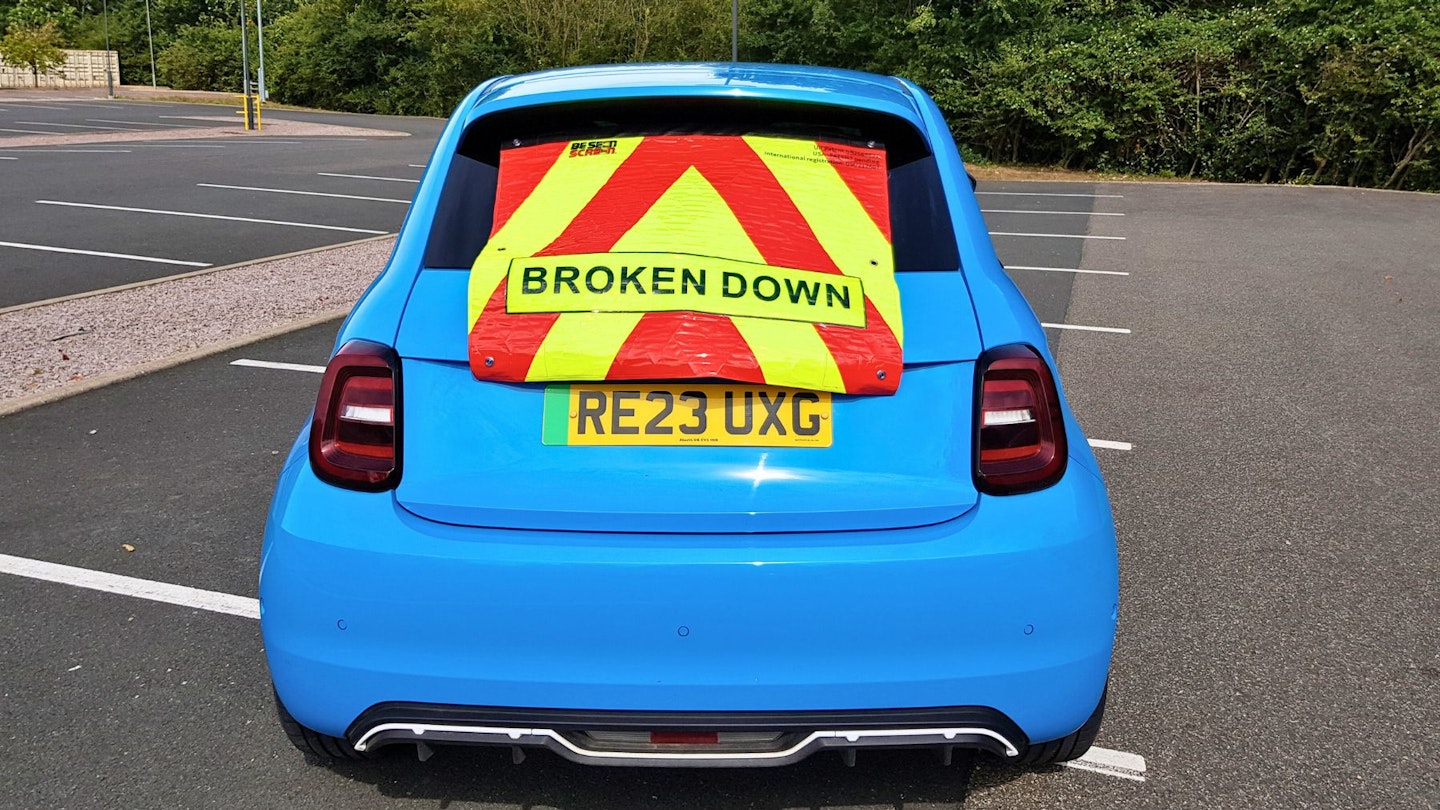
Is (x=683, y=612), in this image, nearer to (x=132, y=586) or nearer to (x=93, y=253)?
(x=132, y=586)

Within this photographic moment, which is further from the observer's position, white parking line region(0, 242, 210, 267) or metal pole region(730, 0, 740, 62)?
metal pole region(730, 0, 740, 62)

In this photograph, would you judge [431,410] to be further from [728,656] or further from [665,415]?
[728,656]

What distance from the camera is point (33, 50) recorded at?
207ft

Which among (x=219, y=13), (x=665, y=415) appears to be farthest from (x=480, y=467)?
(x=219, y=13)

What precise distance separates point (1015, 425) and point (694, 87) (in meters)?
1.03

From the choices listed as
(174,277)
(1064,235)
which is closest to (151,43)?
(1064,235)

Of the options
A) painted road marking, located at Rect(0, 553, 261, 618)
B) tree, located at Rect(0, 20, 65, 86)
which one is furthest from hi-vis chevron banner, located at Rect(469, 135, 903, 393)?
tree, located at Rect(0, 20, 65, 86)

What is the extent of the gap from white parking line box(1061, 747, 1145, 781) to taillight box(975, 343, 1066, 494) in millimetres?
915

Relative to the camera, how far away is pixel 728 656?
84.0 inches

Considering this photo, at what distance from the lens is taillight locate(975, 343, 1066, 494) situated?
2.23 m

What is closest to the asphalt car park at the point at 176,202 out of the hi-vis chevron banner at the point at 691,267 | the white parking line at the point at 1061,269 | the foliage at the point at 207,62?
the white parking line at the point at 1061,269

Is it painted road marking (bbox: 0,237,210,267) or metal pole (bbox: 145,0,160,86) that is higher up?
metal pole (bbox: 145,0,160,86)

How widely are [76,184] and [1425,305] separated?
1598 centimetres

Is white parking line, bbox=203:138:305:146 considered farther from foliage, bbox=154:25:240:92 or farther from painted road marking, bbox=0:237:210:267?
foliage, bbox=154:25:240:92
